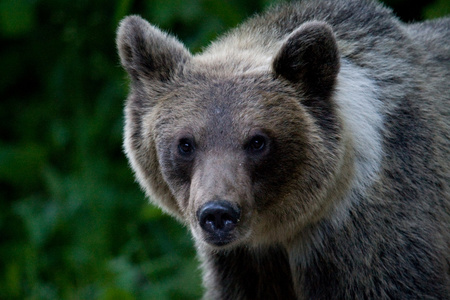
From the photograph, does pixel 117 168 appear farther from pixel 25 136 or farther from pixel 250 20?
pixel 250 20

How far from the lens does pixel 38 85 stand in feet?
29.3

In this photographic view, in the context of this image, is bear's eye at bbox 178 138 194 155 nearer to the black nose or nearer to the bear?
the bear

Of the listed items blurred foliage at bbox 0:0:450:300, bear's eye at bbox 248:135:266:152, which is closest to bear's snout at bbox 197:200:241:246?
bear's eye at bbox 248:135:266:152

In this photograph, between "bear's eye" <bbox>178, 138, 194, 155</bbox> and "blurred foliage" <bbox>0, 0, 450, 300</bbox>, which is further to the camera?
"blurred foliage" <bbox>0, 0, 450, 300</bbox>

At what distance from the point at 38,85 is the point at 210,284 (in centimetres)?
425

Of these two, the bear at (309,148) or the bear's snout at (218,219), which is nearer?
the bear's snout at (218,219)

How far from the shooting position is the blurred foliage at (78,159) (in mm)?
7570

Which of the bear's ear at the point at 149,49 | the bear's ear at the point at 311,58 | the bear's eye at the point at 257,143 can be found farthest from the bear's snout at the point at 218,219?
the bear's ear at the point at 149,49

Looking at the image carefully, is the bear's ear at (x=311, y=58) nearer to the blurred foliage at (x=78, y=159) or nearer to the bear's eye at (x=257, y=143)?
the bear's eye at (x=257, y=143)

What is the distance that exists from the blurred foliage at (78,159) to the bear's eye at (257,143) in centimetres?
296

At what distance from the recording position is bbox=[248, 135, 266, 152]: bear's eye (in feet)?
14.9

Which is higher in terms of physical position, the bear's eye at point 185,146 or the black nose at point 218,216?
the bear's eye at point 185,146

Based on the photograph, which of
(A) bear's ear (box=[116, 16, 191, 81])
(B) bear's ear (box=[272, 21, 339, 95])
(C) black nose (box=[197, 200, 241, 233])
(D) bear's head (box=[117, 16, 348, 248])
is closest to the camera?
(C) black nose (box=[197, 200, 241, 233])

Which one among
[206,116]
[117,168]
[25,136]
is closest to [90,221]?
[117,168]
